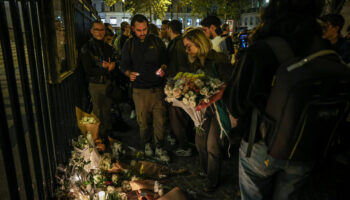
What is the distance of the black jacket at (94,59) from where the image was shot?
4.62 metres

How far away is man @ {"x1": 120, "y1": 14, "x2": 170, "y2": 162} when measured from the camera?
169 inches

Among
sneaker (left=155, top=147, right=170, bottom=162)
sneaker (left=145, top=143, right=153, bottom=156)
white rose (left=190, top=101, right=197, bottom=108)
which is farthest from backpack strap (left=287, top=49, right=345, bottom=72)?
sneaker (left=145, top=143, right=153, bottom=156)

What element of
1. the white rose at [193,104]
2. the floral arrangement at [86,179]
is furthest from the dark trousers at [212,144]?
the floral arrangement at [86,179]

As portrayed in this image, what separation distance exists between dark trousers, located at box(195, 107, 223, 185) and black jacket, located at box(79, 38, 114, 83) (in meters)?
2.28

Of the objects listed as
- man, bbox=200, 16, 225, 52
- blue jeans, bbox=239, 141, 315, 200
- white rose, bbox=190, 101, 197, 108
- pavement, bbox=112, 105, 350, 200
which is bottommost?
pavement, bbox=112, 105, 350, 200

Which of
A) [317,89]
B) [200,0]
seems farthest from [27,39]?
[200,0]

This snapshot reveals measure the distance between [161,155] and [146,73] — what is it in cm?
143

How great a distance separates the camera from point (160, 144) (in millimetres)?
4570

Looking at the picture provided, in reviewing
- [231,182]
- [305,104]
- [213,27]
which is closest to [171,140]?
[231,182]

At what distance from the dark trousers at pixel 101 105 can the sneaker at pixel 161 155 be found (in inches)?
47.8

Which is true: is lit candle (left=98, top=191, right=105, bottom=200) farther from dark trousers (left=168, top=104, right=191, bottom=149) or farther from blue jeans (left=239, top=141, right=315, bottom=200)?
dark trousers (left=168, top=104, right=191, bottom=149)

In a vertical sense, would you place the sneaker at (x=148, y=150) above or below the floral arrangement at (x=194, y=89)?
below

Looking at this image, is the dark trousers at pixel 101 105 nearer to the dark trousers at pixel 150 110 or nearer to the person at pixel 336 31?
the dark trousers at pixel 150 110

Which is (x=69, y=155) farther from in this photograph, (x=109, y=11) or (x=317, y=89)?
(x=109, y=11)
